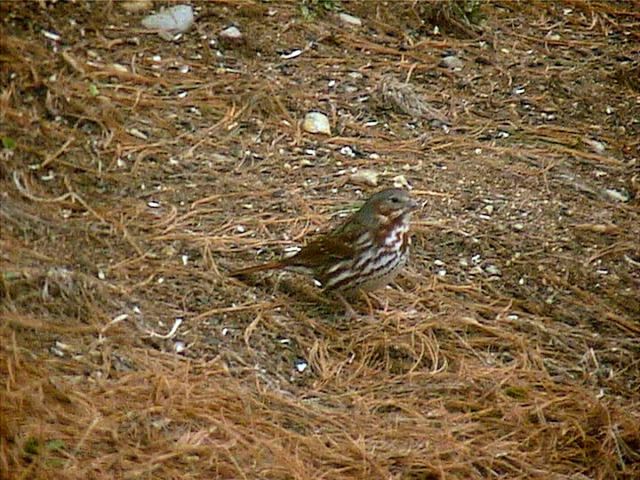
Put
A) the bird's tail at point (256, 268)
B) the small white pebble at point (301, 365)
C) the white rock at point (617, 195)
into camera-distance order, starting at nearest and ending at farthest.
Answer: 1. the small white pebble at point (301, 365)
2. the bird's tail at point (256, 268)
3. the white rock at point (617, 195)

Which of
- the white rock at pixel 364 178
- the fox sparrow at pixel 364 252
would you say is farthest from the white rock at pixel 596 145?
the fox sparrow at pixel 364 252

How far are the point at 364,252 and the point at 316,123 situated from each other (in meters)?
1.12

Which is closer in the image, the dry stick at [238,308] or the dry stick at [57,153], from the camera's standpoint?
the dry stick at [238,308]

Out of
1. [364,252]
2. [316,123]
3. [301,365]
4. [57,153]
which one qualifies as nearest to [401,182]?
[316,123]

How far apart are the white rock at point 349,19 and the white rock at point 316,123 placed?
889 mm

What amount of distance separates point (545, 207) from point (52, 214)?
2342 millimetres

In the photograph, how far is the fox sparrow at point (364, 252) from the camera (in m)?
5.62

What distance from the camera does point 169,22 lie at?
6.76 metres

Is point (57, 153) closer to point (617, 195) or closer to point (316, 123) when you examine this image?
point (316, 123)

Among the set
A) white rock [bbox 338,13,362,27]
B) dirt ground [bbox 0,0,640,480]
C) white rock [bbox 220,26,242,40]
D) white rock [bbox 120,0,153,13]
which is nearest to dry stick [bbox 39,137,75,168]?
dirt ground [bbox 0,0,640,480]

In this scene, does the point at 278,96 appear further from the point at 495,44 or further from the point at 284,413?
the point at 284,413

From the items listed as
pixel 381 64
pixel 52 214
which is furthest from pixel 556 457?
pixel 381 64

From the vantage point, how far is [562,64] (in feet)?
24.6

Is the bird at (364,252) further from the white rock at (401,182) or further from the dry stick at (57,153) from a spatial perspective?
the dry stick at (57,153)
